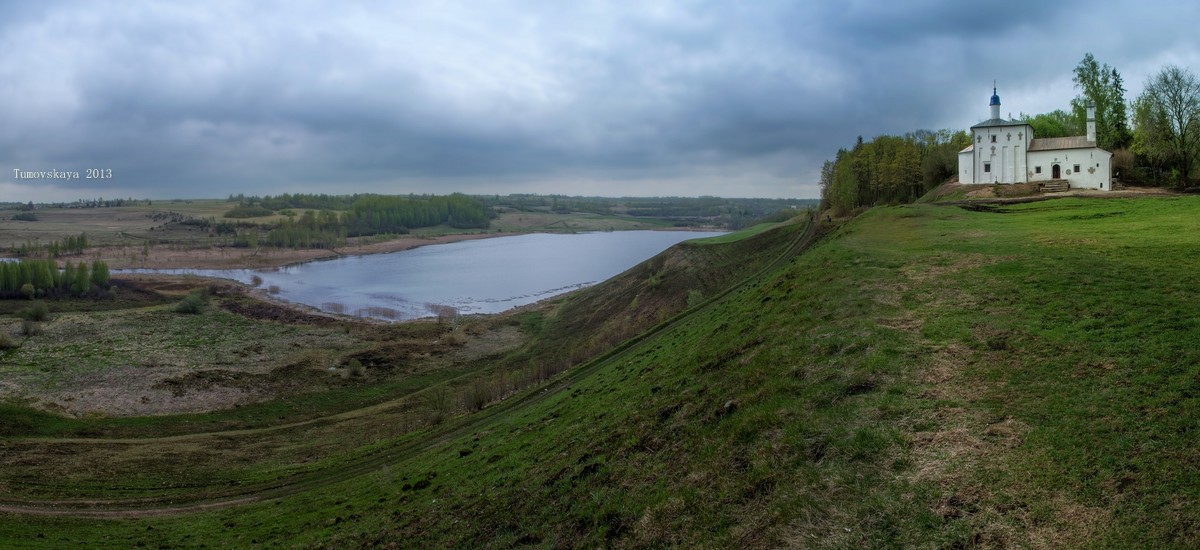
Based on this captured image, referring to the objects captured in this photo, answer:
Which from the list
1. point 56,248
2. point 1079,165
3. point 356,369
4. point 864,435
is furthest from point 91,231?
point 864,435

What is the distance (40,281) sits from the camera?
83.6 meters

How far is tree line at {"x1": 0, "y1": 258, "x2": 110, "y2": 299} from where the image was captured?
268ft

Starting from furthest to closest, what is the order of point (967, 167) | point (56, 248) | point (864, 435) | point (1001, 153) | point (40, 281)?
1. point (56, 248)
2. point (40, 281)
3. point (967, 167)
4. point (1001, 153)
5. point (864, 435)

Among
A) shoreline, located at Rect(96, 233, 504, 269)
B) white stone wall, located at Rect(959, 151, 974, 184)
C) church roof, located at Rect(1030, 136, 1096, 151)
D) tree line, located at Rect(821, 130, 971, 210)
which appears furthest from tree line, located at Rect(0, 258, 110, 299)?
church roof, located at Rect(1030, 136, 1096, 151)

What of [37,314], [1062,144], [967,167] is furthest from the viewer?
[37,314]

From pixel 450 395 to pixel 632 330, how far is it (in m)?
12.4

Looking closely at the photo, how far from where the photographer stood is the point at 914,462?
1069 centimetres

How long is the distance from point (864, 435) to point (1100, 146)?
2304 inches

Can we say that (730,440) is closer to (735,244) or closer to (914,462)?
(914,462)

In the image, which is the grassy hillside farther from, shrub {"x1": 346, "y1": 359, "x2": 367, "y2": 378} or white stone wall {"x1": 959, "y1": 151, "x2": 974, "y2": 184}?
white stone wall {"x1": 959, "y1": 151, "x2": 974, "y2": 184}

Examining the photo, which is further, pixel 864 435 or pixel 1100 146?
pixel 1100 146

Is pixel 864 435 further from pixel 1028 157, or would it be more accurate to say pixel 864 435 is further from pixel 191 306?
pixel 191 306

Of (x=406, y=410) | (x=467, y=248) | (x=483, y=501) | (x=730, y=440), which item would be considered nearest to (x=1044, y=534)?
(x=730, y=440)

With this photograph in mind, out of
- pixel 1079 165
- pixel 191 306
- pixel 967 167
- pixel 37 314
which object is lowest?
pixel 191 306
